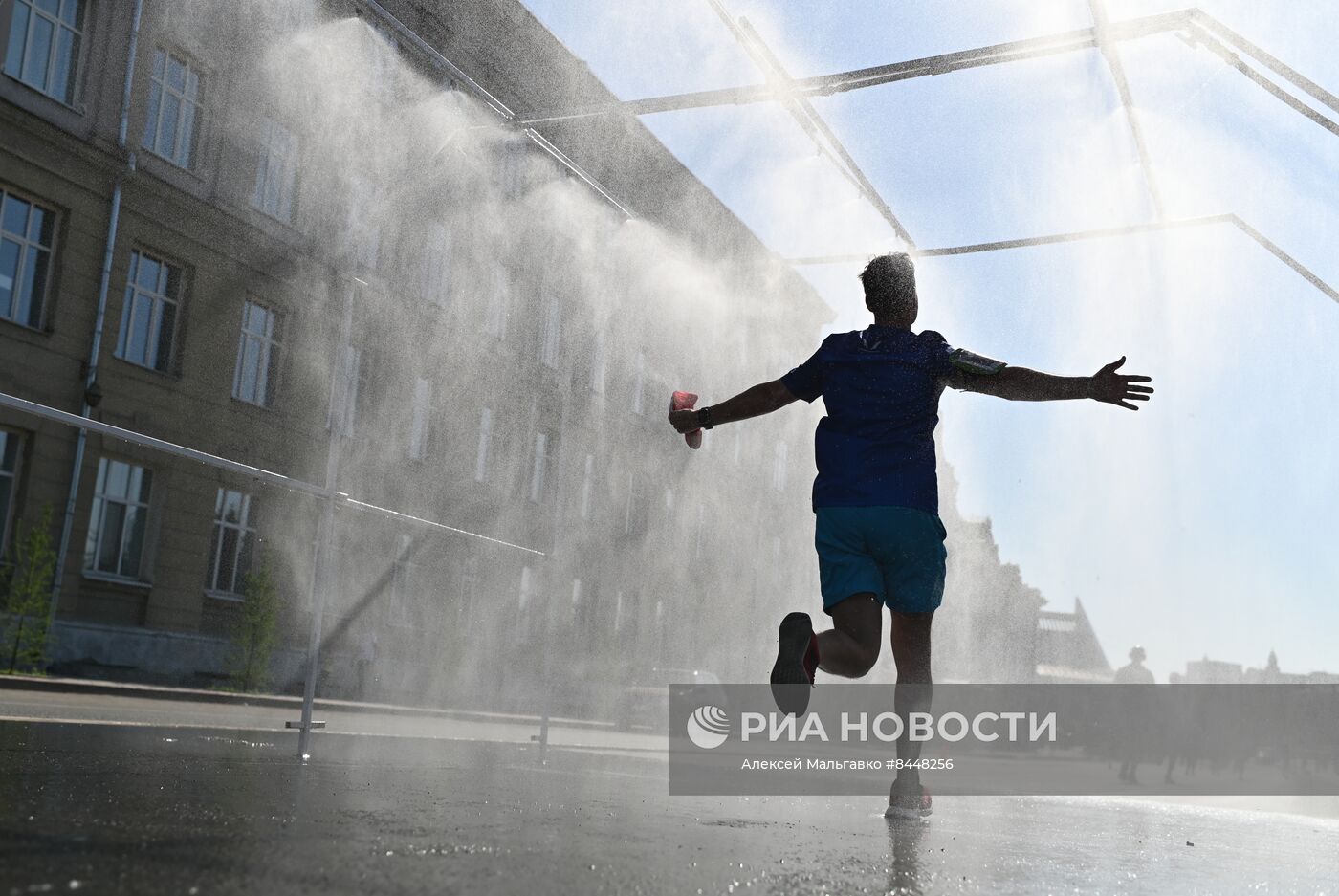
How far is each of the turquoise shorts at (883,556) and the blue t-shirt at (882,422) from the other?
0.03 metres

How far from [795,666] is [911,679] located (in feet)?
2.01

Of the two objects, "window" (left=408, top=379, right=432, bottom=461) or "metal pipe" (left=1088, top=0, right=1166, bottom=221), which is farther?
"window" (left=408, top=379, right=432, bottom=461)

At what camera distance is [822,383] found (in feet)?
10.2

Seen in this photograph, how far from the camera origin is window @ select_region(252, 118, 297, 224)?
50.8 feet

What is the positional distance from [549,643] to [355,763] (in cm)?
157

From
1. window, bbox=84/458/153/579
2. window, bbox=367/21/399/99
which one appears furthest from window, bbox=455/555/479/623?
window, bbox=367/21/399/99

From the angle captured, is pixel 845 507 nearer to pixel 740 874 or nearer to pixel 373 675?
pixel 740 874

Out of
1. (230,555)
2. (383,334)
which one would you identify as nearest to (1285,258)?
(383,334)

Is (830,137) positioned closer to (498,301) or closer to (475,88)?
(475,88)

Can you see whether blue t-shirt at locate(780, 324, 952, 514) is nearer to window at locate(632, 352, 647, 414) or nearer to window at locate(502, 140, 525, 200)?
window at locate(502, 140, 525, 200)

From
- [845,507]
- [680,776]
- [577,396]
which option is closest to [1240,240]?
[577,396]

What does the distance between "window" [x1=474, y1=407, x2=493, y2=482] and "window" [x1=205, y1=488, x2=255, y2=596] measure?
210 cm

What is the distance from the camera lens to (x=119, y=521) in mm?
11258

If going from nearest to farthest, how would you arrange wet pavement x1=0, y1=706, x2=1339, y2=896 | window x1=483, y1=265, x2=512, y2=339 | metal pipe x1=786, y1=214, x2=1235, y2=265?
wet pavement x1=0, y1=706, x2=1339, y2=896 → metal pipe x1=786, y1=214, x2=1235, y2=265 → window x1=483, y1=265, x2=512, y2=339
